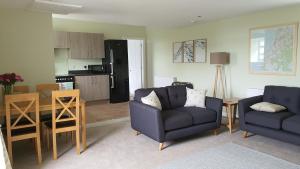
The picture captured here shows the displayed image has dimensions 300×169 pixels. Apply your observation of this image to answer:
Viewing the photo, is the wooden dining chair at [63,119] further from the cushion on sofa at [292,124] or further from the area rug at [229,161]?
the cushion on sofa at [292,124]

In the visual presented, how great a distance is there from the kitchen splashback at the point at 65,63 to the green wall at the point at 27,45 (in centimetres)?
167

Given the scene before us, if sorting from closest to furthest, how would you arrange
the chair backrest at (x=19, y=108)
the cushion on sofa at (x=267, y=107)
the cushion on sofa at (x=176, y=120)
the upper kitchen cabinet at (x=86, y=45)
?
1. the chair backrest at (x=19, y=108)
2. the cushion on sofa at (x=176, y=120)
3. the cushion on sofa at (x=267, y=107)
4. the upper kitchen cabinet at (x=86, y=45)

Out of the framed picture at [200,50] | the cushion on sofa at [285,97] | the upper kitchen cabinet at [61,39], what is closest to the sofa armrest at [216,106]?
the cushion on sofa at [285,97]

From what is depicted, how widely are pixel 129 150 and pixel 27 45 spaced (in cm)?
285

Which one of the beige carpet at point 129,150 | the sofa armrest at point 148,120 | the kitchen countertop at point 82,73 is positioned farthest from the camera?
the kitchen countertop at point 82,73

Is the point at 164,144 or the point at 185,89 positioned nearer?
the point at 164,144

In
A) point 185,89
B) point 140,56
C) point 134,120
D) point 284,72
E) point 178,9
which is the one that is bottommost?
point 134,120

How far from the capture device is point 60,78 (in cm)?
590

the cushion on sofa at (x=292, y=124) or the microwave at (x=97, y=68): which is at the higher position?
the microwave at (x=97, y=68)

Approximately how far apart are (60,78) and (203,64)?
3641mm

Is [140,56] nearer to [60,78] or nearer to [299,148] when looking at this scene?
[60,78]

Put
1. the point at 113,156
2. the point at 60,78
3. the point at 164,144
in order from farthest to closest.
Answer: the point at 60,78 → the point at 164,144 → the point at 113,156

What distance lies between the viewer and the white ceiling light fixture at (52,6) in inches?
150

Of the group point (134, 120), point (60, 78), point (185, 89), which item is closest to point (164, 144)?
point (134, 120)
